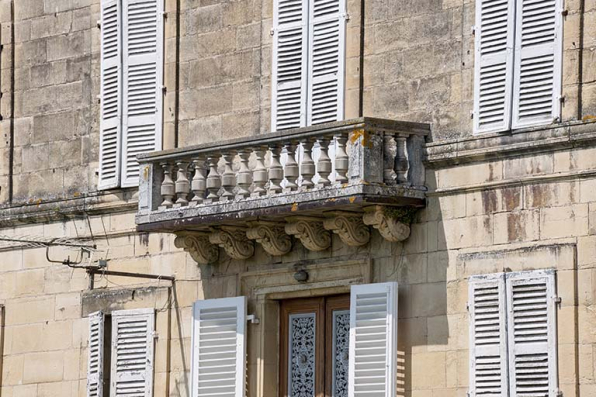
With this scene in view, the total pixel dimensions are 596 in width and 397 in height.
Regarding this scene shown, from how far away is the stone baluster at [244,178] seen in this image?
23109 millimetres

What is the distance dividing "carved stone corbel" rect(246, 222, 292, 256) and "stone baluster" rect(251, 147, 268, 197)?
0.52 meters

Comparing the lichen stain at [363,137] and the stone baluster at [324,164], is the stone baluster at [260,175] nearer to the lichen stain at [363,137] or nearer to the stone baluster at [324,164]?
the stone baluster at [324,164]

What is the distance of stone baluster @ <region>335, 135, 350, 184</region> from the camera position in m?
22.2

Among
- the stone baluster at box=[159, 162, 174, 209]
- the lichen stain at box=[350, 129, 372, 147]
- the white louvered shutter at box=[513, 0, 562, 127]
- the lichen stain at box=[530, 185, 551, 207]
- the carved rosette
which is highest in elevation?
the white louvered shutter at box=[513, 0, 562, 127]

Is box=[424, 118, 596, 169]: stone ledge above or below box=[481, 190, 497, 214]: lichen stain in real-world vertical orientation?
above

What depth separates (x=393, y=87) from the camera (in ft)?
75.2

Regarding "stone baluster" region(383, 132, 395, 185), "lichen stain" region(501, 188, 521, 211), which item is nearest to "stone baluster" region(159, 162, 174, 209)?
"stone baluster" region(383, 132, 395, 185)

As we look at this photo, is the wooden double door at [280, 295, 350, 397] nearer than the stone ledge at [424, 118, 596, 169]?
No

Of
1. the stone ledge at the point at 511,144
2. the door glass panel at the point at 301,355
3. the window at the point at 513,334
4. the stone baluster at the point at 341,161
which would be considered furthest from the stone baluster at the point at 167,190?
the window at the point at 513,334

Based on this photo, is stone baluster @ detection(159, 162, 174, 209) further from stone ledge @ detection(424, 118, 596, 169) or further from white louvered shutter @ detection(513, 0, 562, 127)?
white louvered shutter @ detection(513, 0, 562, 127)

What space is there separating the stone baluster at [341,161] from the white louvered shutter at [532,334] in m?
2.03

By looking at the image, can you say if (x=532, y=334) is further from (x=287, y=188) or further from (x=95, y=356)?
(x=95, y=356)

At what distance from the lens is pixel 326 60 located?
2353cm

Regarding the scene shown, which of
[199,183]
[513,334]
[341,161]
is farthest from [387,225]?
[199,183]
